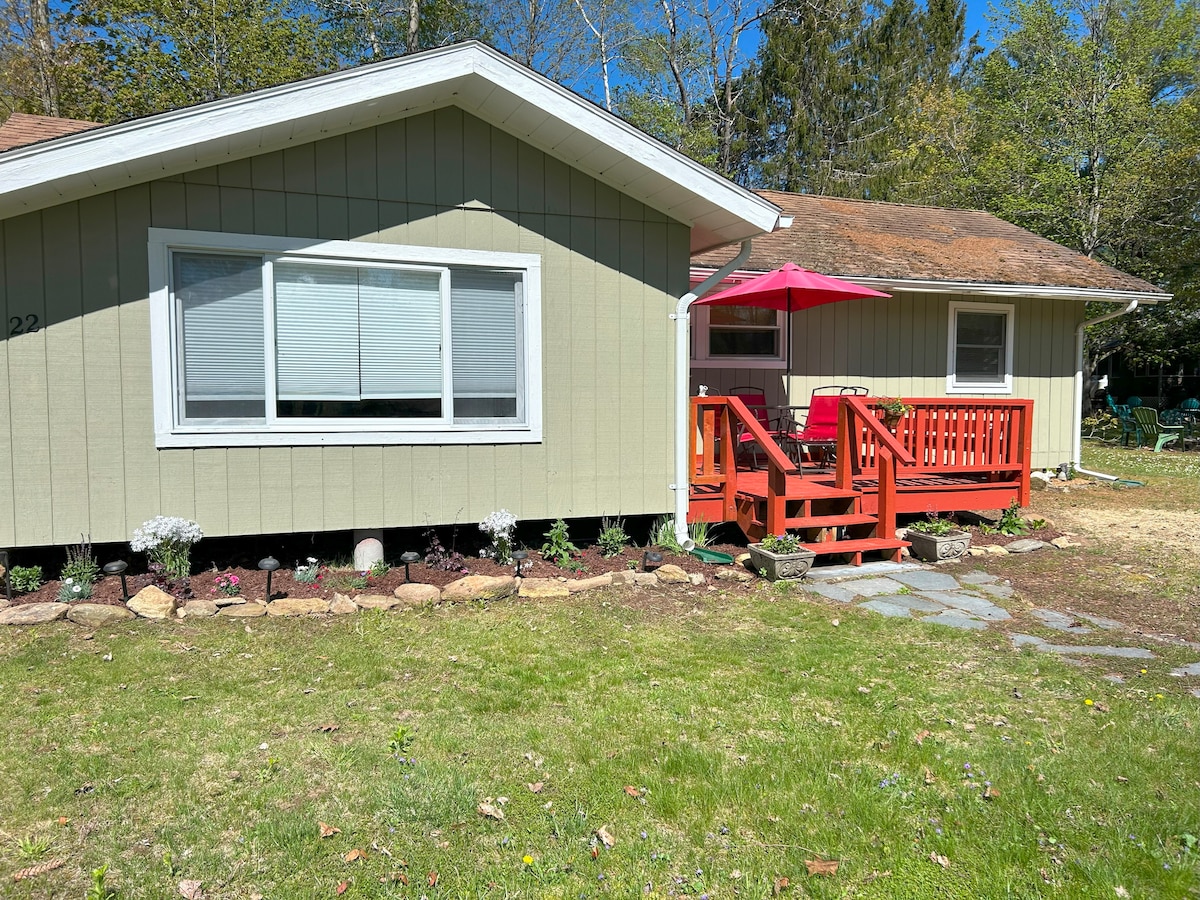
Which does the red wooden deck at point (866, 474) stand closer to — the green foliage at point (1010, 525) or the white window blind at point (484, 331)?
the green foliage at point (1010, 525)

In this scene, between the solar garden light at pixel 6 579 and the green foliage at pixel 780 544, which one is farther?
the green foliage at pixel 780 544

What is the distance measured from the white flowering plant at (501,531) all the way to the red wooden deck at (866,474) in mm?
1818

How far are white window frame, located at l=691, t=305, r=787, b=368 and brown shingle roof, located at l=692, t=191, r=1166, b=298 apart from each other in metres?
0.69

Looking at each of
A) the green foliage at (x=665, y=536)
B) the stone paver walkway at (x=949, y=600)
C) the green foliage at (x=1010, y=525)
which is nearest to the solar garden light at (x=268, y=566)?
the green foliage at (x=665, y=536)

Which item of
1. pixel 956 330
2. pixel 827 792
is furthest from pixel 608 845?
pixel 956 330

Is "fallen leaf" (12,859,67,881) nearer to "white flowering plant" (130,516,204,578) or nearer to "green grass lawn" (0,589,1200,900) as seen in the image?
"green grass lawn" (0,589,1200,900)

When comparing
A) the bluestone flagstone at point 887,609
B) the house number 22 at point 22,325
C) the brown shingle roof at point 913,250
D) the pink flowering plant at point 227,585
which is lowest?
the bluestone flagstone at point 887,609

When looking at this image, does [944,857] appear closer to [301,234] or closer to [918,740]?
[918,740]

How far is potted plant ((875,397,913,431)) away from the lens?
7.38 metres

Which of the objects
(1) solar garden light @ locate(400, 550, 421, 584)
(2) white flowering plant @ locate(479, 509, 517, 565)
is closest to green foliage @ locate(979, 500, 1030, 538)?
(2) white flowering plant @ locate(479, 509, 517, 565)

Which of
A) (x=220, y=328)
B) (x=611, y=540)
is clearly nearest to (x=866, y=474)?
(x=611, y=540)

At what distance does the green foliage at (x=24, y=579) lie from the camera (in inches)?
205

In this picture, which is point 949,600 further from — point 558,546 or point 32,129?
point 32,129

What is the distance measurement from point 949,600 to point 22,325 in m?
6.69
